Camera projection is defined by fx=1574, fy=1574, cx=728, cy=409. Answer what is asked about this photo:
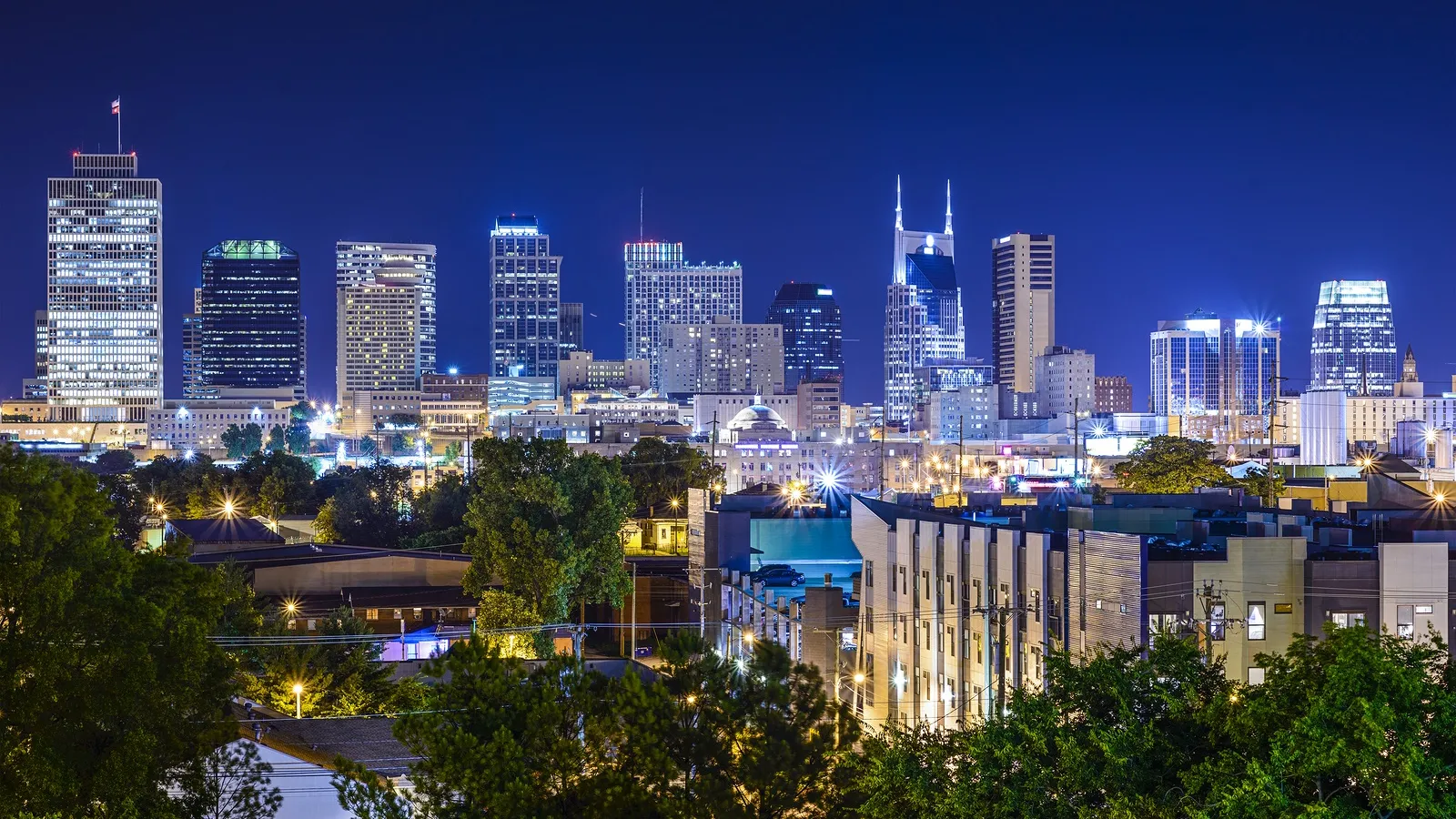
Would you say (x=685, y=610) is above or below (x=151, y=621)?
below

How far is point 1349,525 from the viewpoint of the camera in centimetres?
4628

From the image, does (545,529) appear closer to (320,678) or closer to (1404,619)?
(320,678)

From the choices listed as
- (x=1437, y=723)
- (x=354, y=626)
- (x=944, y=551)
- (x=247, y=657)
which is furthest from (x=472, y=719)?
(x=354, y=626)

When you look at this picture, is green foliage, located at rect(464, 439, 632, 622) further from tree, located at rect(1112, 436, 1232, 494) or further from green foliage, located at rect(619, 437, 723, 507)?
green foliage, located at rect(619, 437, 723, 507)

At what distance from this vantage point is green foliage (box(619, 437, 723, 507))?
126 meters

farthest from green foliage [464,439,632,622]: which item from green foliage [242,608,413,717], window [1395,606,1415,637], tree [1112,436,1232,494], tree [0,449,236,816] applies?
tree [0,449,236,816]

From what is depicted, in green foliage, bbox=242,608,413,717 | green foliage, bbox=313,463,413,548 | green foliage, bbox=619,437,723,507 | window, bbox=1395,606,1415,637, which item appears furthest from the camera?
green foliage, bbox=619,437,723,507

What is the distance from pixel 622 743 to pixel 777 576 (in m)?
35.9

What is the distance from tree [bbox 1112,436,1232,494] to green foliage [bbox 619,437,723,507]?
3319cm

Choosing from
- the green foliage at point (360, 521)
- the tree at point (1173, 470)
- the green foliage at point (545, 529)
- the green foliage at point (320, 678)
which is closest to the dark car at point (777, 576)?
the green foliage at point (545, 529)

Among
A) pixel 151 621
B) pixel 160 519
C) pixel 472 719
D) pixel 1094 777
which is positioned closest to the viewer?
pixel 1094 777

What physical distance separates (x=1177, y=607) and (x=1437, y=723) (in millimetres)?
16293

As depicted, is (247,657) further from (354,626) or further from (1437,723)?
(1437,723)

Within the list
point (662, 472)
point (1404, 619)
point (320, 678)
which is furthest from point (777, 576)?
point (662, 472)
